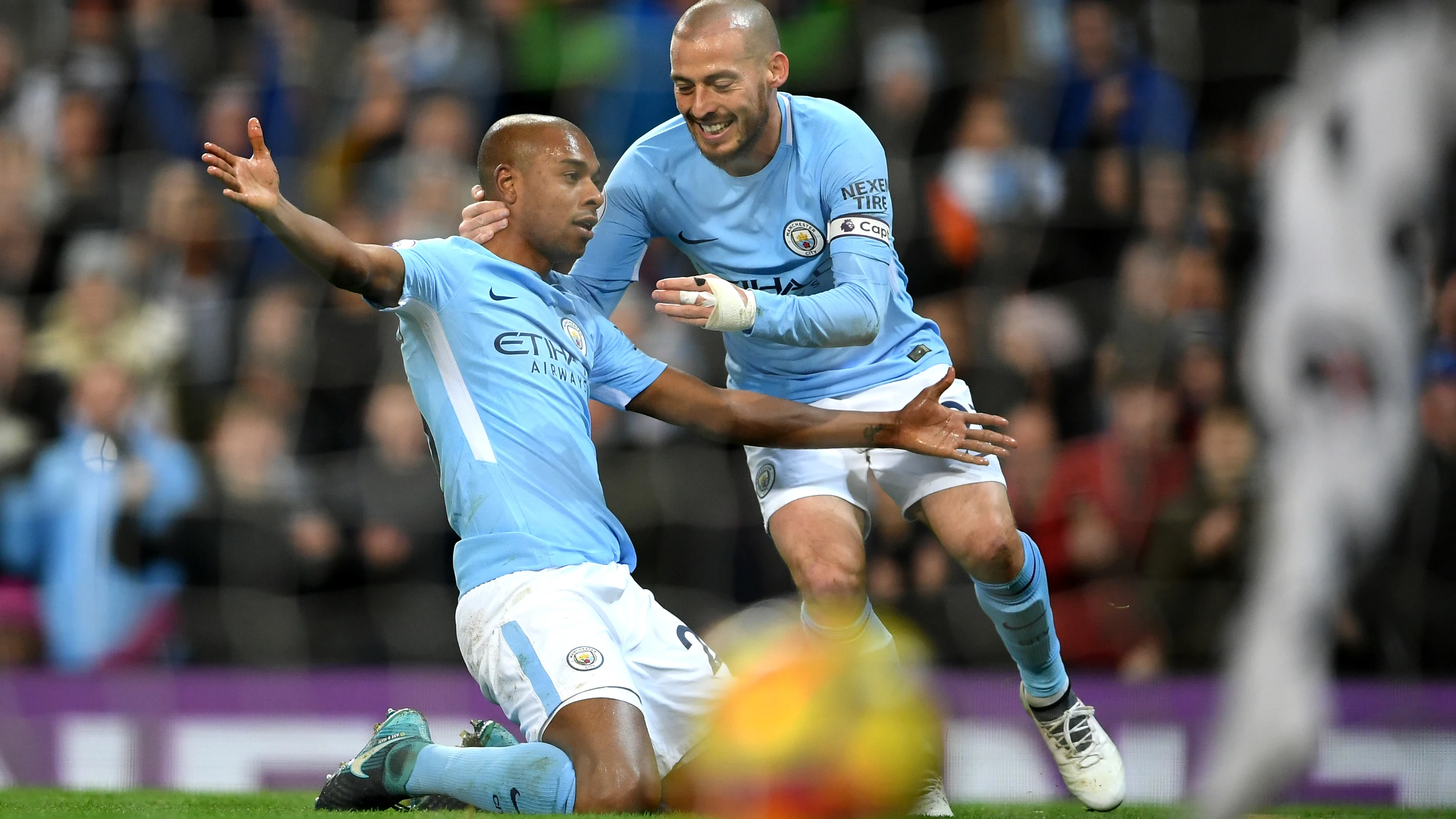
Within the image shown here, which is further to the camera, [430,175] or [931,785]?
[430,175]

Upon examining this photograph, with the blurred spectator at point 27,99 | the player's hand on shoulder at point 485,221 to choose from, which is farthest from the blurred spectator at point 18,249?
the player's hand on shoulder at point 485,221

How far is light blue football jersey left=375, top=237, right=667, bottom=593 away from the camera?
13.2 ft

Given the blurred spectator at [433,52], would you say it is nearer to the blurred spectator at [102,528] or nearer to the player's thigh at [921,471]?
the blurred spectator at [102,528]

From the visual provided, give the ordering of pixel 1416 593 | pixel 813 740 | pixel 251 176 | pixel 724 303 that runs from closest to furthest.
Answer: pixel 813 740, pixel 251 176, pixel 724 303, pixel 1416 593

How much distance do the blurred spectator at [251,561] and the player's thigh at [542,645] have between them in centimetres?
281

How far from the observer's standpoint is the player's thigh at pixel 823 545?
4477mm

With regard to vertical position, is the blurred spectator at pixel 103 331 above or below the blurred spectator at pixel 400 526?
above

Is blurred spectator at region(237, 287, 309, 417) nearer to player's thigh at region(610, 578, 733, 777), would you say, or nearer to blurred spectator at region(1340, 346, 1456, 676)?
player's thigh at region(610, 578, 733, 777)

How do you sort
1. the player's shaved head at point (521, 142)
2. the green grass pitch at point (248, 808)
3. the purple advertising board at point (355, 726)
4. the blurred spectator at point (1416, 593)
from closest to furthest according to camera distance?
the green grass pitch at point (248, 808)
the player's shaved head at point (521, 142)
the purple advertising board at point (355, 726)
the blurred spectator at point (1416, 593)

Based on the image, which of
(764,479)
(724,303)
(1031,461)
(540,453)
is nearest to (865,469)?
(764,479)

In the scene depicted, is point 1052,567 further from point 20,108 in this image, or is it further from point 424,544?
point 20,108

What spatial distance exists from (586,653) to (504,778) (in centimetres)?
35

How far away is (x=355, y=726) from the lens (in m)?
6.01

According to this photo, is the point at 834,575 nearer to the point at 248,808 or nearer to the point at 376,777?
the point at 376,777
